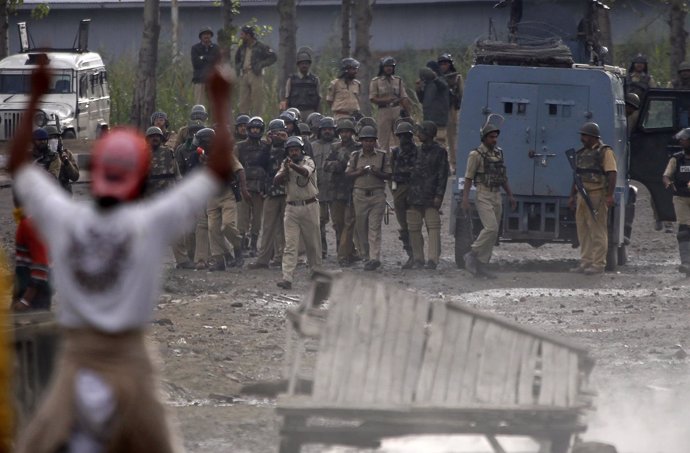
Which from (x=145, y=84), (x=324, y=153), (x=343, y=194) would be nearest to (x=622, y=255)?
(x=343, y=194)

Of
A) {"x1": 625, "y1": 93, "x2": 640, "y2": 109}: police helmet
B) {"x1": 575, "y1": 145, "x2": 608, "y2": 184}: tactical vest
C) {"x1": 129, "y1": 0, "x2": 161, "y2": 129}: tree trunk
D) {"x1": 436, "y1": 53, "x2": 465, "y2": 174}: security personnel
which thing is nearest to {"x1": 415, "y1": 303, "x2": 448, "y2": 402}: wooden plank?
{"x1": 575, "y1": 145, "x2": 608, "y2": 184}: tactical vest

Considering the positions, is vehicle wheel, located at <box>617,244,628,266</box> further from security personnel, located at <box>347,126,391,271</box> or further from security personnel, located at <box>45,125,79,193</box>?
security personnel, located at <box>45,125,79,193</box>

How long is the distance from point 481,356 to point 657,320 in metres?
6.14

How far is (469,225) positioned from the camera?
16062mm

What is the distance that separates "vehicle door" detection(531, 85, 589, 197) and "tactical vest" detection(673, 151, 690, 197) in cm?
111

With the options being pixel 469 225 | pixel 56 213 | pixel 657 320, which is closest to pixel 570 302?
pixel 657 320

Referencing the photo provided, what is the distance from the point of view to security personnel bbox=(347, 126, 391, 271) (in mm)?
15914

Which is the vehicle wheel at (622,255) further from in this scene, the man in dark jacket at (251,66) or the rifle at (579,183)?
the man in dark jacket at (251,66)

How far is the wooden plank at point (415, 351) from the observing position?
6.76m

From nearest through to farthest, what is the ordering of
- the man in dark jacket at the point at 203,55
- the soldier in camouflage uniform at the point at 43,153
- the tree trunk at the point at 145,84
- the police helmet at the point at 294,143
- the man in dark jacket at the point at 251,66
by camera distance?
A: the soldier in camouflage uniform at the point at 43,153
the police helmet at the point at 294,143
the man in dark jacket at the point at 203,55
the man in dark jacket at the point at 251,66
the tree trunk at the point at 145,84

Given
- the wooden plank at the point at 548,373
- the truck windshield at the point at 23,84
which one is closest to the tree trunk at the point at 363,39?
the truck windshield at the point at 23,84

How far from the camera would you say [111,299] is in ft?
14.8

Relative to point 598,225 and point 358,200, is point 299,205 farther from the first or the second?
point 598,225

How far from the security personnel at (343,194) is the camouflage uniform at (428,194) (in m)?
0.72
